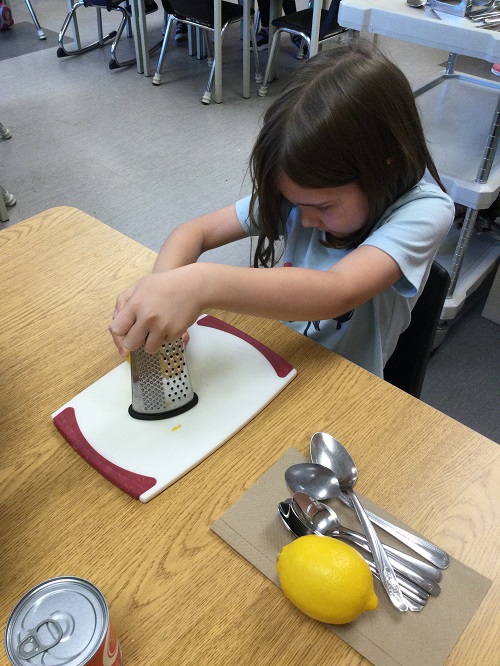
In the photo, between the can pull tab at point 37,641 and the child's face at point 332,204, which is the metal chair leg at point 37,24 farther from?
the can pull tab at point 37,641

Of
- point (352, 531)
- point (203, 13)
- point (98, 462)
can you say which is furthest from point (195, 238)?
point (203, 13)

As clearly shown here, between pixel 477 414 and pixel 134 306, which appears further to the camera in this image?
pixel 477 414

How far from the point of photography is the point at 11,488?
62 cm

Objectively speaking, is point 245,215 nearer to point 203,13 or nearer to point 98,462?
point 98,462

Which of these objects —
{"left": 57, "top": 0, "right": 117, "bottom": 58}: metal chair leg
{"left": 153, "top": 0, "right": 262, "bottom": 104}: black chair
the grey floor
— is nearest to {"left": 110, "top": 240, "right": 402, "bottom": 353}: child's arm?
the grey floor

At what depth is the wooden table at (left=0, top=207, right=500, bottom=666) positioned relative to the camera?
50 cm

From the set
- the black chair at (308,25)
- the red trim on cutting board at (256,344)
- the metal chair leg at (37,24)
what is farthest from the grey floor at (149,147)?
the red trim on cutting board at (256,344)

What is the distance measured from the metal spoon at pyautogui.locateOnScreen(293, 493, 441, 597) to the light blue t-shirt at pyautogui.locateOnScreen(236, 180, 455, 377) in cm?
36

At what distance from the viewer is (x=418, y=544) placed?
55cm

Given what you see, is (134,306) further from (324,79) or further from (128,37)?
(128,37)

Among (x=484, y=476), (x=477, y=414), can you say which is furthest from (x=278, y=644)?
(x=477, y=414)

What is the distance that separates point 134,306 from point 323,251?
0.47 meters

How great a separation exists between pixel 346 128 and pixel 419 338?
1.18ft

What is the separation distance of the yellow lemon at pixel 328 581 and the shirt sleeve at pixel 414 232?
16.3 inches
